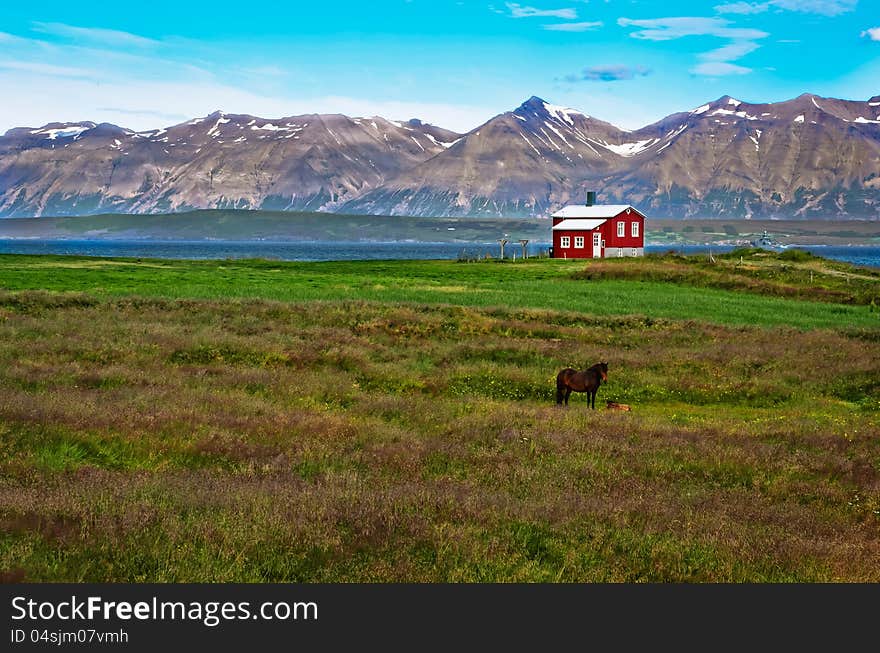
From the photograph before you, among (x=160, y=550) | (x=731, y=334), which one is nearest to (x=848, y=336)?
(x=731, y=334)

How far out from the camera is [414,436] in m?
17.2

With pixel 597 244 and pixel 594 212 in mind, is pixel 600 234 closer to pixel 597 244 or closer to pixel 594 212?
pixel 597 244

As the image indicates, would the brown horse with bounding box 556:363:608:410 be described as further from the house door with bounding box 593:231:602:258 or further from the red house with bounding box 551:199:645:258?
the house door with bounding box 593:231:602:258

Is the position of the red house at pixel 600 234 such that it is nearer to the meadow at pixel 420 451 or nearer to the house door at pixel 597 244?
the house door at pixel 597 244

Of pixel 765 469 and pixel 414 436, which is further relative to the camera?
pixel 414 436

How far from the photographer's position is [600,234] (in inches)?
4911

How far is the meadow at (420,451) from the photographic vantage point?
9.06 meters

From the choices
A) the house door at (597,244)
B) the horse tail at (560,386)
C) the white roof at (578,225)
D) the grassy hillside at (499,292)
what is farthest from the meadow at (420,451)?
the white roof at (578,225)

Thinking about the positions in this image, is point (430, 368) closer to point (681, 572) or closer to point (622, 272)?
point (681, 572)

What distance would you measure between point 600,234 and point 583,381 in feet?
340

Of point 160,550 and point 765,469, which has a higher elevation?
point 160,550

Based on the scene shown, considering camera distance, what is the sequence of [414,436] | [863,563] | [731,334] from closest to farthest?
[863,563] < [414,436] < [731,334]

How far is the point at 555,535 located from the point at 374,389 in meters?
16.4

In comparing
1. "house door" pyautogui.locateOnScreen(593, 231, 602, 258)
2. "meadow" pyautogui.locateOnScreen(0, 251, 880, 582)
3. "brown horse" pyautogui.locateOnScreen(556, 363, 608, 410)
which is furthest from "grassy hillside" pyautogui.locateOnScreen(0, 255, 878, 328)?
"house door" pyautogui.locateOnScreen(593, 231, 602, 258)
